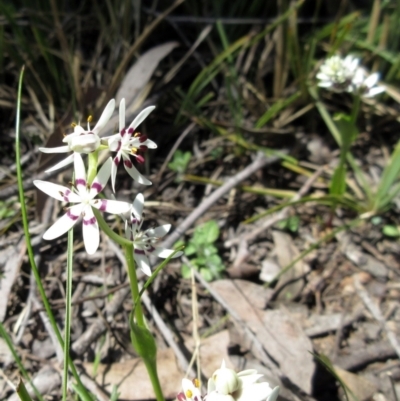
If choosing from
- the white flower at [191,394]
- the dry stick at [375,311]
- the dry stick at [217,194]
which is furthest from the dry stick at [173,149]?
the white flower at [191,394]

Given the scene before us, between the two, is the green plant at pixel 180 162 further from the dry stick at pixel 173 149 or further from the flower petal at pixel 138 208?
the flower petal at pixel 138 208

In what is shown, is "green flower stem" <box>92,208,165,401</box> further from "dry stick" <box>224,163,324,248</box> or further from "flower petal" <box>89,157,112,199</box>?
"dry stick" <box>224,163,324,248</box>

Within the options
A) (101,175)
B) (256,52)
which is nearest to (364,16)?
(256,52)

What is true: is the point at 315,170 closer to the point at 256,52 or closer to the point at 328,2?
the point at 256,52

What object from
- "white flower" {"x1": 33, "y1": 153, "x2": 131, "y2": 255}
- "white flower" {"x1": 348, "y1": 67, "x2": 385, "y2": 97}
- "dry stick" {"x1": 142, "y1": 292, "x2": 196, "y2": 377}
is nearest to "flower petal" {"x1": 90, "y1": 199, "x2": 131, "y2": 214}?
"white flower" {"x1": 33, "y1": 153, "x2": 131, "y2": 255}

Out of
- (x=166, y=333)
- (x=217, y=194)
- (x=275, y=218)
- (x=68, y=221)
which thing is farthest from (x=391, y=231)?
(x=68, y=221)

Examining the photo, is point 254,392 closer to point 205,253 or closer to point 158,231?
point 158,231
